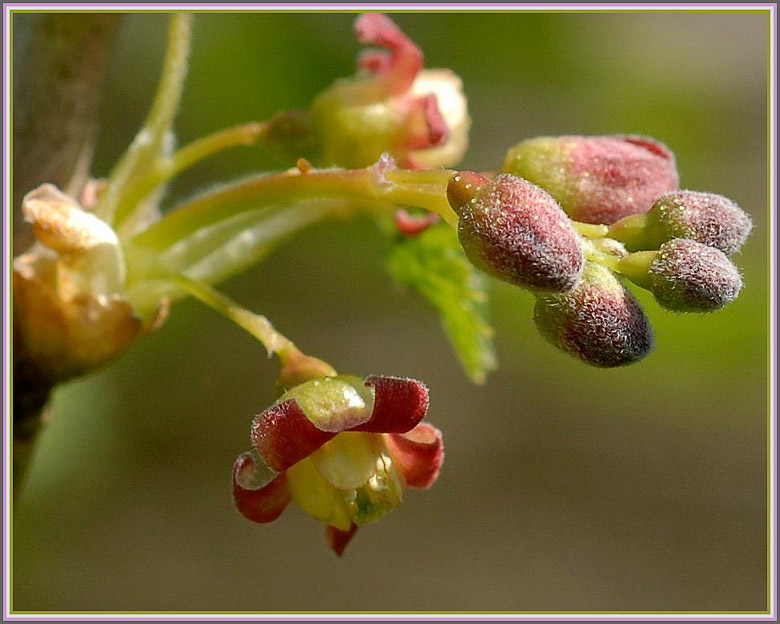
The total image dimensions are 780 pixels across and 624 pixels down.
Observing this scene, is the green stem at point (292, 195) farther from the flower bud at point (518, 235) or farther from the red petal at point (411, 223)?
the red petal at point (411, 223)

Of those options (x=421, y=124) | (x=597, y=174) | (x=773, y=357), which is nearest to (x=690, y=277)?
(x=597, y=174)

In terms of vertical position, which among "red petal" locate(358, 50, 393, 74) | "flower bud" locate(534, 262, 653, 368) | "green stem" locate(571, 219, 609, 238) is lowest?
"flower bud" locate(534, 262, 653, 368)

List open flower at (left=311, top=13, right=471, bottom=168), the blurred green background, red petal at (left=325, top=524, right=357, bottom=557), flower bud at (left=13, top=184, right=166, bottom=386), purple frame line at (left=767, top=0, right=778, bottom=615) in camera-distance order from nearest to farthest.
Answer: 1. red petal at (left=325, top=524, right=357, bottom=557)
2. flower bud at (left=13, top=184, right=166, bottom=386)
3. open flower at (left=311, top=13, right=471, bottom=168)
4. purple frame line at (left=767, top=0, right=778, bottom=615)
5. the blurred green background

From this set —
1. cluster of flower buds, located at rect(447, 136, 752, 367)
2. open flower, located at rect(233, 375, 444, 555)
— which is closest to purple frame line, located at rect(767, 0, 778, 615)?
cluster of flower buds, located at rect(447, 136, 752, 367)

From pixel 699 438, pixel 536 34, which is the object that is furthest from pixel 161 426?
pixel 699 438

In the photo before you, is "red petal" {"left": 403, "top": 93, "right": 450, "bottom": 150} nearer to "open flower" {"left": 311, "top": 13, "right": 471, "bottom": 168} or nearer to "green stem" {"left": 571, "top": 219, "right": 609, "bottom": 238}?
"open flower" {"left": 311, "top": 13, "right": 471, "bottom": 168}

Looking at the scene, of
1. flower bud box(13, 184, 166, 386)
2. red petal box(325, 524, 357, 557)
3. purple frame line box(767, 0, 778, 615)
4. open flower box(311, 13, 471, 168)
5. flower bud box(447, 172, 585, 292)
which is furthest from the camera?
purple frame line box(767, 0, 778, 615)

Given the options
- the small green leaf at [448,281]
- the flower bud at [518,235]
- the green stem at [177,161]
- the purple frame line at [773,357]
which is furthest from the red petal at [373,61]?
the purple frame line at [773,357]
